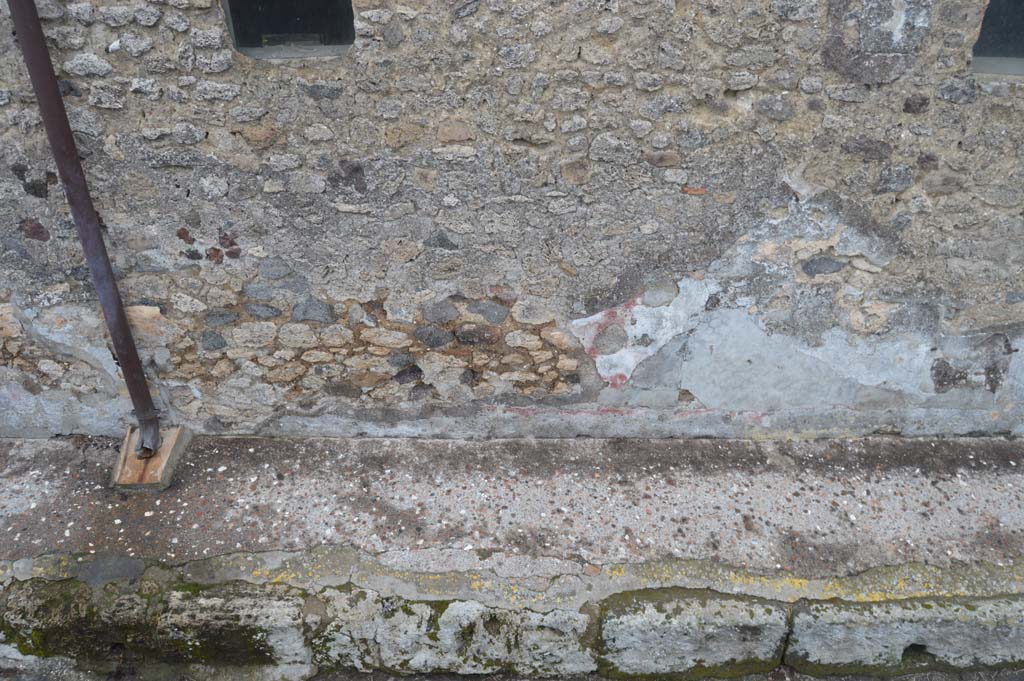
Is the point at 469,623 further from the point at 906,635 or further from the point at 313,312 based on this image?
the point at 906,635

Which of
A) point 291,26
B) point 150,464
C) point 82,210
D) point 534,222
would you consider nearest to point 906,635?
point 534,222

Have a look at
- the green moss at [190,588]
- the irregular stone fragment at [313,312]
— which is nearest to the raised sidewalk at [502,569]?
the green moss at [190,588]

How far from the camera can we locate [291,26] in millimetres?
2434

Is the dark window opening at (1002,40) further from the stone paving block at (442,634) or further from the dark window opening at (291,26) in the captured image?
the stone paving block at (442,634)

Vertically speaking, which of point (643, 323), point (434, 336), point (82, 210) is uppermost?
point (82, 210)

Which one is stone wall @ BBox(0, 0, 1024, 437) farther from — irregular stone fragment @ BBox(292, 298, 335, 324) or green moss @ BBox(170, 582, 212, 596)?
green moss @ BBox(170, 582, 212, 596)

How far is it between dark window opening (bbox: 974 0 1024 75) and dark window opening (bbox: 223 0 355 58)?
7.84 feet

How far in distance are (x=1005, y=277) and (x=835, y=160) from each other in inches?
36.4

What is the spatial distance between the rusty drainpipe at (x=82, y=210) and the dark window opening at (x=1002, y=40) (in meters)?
3.31

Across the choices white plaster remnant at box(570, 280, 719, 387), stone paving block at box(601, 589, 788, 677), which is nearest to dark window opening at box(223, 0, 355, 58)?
white plaster remnant at box(570, 280, 719, 387)

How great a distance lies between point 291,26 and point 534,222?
3.84 ft

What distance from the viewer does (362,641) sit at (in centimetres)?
232

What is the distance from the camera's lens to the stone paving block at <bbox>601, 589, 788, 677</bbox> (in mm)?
2303

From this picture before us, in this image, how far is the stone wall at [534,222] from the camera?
227 cm
